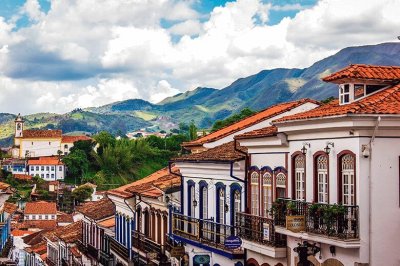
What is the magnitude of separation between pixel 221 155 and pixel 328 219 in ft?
29.4

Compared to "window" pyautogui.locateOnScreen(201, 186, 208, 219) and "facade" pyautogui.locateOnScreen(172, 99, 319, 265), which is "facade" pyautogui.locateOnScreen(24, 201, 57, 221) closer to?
"facade" pyautogui.locateOnScreen(172, 99, 319, 265)

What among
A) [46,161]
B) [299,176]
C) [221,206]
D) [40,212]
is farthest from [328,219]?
[46,161]

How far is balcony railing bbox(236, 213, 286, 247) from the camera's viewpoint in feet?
73.4

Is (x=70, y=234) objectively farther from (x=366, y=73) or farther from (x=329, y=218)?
(x=329, y=218)

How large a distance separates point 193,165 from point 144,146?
158427mm

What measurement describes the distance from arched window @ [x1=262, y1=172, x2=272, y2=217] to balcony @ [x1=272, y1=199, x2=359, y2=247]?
8.95 ft

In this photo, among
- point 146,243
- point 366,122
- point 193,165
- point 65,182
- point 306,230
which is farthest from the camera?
point 65,182

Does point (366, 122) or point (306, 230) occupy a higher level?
point (366, 122)

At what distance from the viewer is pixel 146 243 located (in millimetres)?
37312

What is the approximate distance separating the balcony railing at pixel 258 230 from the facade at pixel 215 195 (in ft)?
2.24

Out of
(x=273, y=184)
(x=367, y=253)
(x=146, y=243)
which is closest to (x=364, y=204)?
(x=367, y=253)

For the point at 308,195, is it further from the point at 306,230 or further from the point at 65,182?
the point at 65,182

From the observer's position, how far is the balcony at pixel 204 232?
86.4 feet

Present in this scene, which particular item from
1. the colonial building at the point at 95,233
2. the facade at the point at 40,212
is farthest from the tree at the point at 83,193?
the colonial building at the point at 95,233
